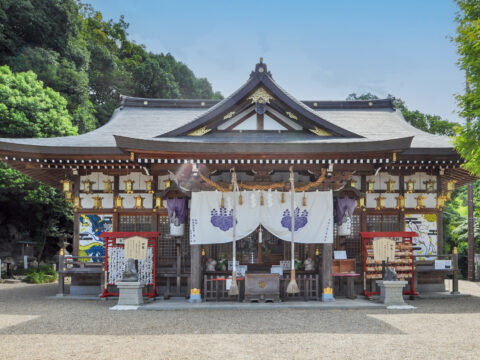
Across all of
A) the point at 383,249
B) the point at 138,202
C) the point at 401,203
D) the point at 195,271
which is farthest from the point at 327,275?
the point at 138,202

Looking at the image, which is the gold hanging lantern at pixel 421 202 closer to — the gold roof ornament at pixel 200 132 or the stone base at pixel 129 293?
the gold roof ornament at pixel 200 132

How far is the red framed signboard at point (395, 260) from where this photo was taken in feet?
39.9

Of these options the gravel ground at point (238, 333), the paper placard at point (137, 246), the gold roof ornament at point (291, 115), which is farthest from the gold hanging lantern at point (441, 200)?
the paper placard at point (137, 246)

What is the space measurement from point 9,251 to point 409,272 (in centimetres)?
2085

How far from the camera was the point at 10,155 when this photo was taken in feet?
39.3

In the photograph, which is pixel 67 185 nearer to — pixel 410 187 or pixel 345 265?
pixel 345 265

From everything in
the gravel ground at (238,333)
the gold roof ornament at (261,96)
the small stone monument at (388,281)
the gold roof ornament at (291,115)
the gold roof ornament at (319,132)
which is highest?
the gold roof ornament at (261,96)

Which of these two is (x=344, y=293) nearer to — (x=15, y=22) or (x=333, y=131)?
(x=333, y=131)

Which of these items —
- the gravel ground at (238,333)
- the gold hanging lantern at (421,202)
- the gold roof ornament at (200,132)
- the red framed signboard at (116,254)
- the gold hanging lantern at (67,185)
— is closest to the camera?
the gravel ground at (238,333)

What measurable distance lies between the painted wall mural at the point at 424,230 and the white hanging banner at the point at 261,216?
3863mm

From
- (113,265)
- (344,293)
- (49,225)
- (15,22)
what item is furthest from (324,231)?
(15,22)

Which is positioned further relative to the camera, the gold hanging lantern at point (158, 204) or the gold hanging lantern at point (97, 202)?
the gold hanging lantern at point (97, 202)

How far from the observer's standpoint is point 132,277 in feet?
35.7

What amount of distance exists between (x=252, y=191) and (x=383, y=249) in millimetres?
3876
